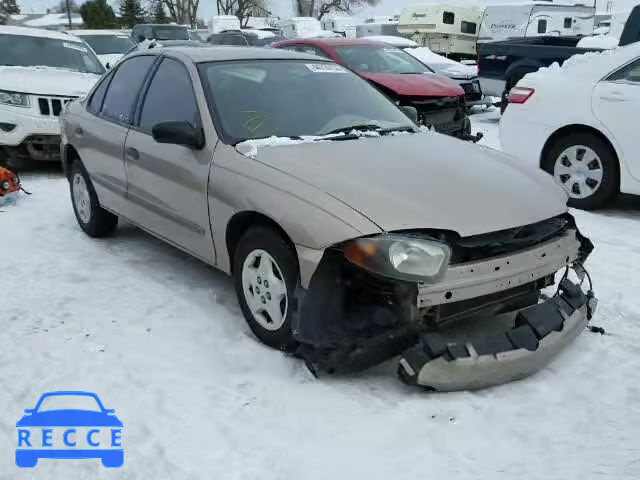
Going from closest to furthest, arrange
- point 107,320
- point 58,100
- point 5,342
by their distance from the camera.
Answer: point 5,342 → point 107,320 → point 58,100

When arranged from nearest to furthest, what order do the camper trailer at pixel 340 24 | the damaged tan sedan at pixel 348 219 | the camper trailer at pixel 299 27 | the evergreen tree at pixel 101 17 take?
1. the damaged tan sedan at pixel 348 219
2. the camper trailer at pixel 299 27
3. the camper trailer at pixel 340 24
4. the evergreen tree at pixel 101 17

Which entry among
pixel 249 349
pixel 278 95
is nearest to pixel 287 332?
pixel 249 349

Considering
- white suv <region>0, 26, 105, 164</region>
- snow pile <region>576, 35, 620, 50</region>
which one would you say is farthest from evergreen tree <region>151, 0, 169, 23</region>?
white suv <region>0, 26, 105, 164</region>

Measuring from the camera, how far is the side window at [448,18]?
945 inches

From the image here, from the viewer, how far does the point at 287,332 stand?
326 cm

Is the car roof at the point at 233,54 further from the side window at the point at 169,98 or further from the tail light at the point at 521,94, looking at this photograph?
the tail light at the point at 521,94

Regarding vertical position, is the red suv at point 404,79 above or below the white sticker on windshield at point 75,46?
below

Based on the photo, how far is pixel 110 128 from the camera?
479 centimetres

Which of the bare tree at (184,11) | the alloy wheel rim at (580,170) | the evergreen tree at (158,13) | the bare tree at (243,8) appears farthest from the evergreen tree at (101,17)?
the alloy wheel rim at (580,170)

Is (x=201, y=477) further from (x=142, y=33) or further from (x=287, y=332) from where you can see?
(x=142, y=33)

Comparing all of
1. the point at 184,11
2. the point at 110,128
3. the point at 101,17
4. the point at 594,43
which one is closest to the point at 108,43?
the point at 594,43

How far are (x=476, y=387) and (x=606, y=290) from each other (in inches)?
68.2

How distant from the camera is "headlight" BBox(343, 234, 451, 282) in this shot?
2762 mm

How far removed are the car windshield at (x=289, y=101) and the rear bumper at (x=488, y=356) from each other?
158 cm
